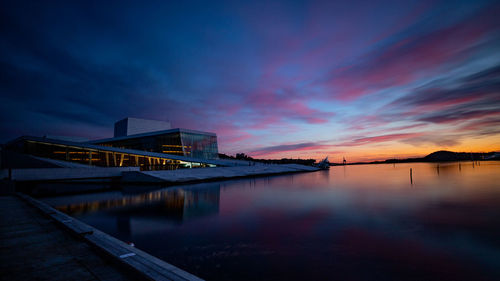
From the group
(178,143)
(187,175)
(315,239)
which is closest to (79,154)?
(187,175)

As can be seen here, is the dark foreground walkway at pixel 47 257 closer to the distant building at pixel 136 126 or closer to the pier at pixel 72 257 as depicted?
the pier at pixel 72 257

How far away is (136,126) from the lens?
8219 cm

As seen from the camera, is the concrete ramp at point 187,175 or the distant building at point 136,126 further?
the distant building at point 136,126

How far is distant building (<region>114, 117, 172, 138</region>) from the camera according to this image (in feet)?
264

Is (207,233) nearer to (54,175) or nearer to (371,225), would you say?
(371,225)

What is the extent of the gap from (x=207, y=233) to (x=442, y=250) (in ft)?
32.6

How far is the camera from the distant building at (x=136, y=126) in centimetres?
8038

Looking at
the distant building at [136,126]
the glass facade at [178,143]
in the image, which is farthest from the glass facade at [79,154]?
the distant building at [136,126]

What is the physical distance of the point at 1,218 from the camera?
33.5ft

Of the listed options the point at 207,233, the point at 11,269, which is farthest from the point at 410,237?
the point at 11,269

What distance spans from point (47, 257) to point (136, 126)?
279 feet

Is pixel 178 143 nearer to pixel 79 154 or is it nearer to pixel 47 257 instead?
pixel 79 154

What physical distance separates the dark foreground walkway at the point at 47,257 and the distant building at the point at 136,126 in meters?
79.5

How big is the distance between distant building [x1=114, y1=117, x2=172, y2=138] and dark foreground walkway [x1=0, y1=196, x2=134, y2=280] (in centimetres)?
7954
